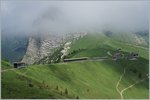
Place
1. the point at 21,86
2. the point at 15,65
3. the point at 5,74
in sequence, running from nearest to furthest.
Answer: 1. the point at 21,86
2. the point at 5,74
3. the point at 15,65

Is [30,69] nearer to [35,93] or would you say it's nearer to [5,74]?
[5,74]

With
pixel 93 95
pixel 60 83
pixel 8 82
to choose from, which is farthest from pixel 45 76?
pixel 8 82

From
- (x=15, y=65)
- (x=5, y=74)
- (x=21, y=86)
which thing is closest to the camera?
(x=21, y=86)

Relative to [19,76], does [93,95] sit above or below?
below

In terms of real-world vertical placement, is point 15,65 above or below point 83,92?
above

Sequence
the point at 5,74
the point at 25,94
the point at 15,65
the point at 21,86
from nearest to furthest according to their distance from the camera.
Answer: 1. the point at 25,94
2. the point at 21,86
3. the point at 5,74
4. the point at 15,65

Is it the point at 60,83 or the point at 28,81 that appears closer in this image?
the point at 28,81

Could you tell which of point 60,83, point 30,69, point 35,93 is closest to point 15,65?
point 30,69

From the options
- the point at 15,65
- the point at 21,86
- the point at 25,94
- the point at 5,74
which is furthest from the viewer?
the point at 15,65

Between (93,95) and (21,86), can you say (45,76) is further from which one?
(21,86)
